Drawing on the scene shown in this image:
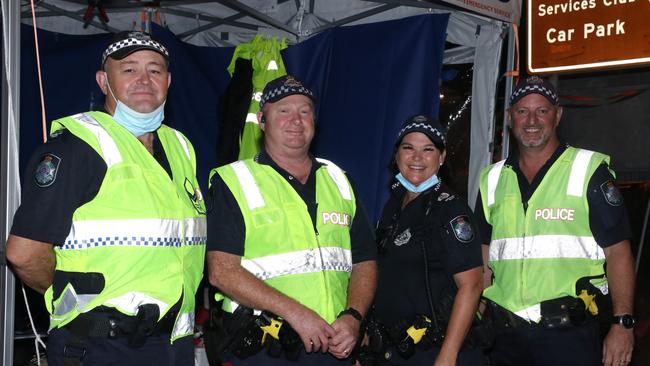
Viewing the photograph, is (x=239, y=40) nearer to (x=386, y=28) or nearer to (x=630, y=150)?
(x=386, y=28)

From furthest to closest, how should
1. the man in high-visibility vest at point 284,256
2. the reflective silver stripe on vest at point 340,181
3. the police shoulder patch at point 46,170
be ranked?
the reflective silver stripe on vest at point 340,181 → the man in high-visibility vest at point 284,256 → the police shoulder patch at point 46,170

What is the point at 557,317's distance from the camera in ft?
12.2

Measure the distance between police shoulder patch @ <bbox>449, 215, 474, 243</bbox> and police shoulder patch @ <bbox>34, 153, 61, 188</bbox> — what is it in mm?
1842

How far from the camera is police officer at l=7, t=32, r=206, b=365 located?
267 cm

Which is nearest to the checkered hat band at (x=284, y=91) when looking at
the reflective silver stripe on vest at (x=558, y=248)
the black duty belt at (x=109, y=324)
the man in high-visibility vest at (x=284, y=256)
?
the man in high-visibility vest at (x=284, y=256)

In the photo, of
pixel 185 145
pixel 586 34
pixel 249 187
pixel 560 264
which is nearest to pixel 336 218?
pixel 249 187

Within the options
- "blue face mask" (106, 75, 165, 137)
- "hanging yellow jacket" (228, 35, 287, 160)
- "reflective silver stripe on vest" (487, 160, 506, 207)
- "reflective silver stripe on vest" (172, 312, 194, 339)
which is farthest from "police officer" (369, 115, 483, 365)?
"hanging yellow jacket" (228, 35, 287, 160)

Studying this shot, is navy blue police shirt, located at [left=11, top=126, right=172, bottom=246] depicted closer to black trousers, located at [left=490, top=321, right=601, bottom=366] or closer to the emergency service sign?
black trousers, located at [left=490, top=321, right=601, bottom=366]

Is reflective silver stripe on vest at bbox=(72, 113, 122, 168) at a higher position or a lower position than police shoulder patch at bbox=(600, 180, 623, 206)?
higher

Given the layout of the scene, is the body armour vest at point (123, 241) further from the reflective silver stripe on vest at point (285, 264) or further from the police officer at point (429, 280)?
the police officer at point (429, 280)

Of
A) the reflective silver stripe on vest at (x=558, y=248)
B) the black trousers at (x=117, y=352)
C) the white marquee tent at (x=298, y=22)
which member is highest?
the white marquee tent at (x=298, y=22)

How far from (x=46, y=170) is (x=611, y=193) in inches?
110

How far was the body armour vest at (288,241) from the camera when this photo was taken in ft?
10.6

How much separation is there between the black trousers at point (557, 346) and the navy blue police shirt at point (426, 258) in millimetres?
583
